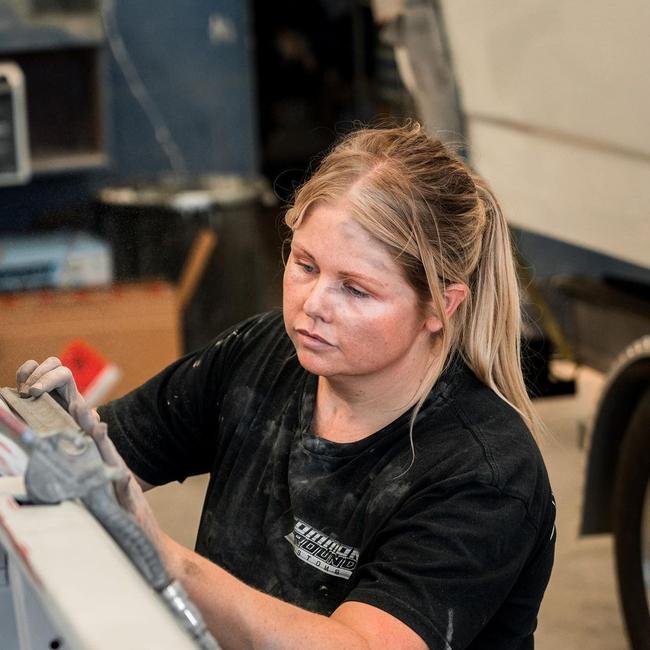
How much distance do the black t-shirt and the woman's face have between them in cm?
10

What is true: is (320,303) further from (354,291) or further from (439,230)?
(439,230)

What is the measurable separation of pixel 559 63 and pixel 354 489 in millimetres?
1582

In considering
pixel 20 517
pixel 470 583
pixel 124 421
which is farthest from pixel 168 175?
pixel 20 517

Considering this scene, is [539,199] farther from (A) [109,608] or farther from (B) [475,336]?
(A) [109,608]

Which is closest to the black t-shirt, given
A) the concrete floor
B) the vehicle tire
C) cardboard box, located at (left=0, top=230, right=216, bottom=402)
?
the concrete floor

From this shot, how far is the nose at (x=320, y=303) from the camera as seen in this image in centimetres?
126

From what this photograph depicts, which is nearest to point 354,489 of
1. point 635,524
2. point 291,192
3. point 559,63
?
point 291,192

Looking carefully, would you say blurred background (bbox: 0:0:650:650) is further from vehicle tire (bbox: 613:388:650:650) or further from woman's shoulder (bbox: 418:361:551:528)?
woman's shoulder (bbox: 418:361:551:528)

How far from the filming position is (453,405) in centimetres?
135

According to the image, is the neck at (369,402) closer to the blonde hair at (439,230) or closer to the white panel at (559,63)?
the blonde hair at (439,230)

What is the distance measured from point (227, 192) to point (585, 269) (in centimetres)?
152

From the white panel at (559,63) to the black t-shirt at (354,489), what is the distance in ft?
3.72

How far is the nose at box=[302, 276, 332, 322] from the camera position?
126 cm

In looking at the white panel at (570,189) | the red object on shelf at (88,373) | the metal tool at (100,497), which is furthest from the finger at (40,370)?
the white panel at (570,189)
